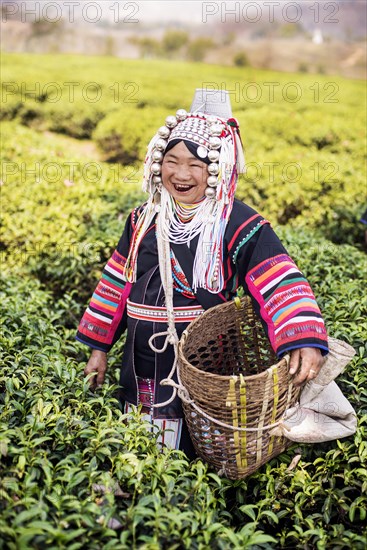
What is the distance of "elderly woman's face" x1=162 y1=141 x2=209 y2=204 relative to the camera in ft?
8.05

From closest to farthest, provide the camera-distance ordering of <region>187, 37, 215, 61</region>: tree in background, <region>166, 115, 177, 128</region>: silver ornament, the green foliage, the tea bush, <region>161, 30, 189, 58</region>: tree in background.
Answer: the tea bush
<region>166, 115, 177, 128</region>: silver ornament
the green foliage
<region>187, 37, 215, 61</region>: tree in background
<region>161, 30, 189, 58</region>: tree in background

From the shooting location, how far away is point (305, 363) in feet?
7.35

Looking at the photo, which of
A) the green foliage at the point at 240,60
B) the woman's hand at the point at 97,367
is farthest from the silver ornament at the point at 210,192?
the green foliage at the point at 240,60

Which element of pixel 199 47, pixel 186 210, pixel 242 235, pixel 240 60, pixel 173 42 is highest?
pixel 173 42

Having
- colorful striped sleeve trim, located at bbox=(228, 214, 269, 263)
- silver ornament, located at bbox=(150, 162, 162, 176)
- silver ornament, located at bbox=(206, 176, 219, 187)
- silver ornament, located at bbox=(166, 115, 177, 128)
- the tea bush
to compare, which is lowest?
the tea bush

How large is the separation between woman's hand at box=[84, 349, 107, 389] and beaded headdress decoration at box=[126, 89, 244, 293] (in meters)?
0.55

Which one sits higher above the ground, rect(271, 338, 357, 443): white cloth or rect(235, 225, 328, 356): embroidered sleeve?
rect(235, 225, 328, 356): embroidered sleeve

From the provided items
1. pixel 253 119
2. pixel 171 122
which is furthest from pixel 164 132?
pixel 253 119

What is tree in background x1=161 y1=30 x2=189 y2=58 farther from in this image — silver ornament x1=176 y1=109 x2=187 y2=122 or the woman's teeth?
the woman's teeth

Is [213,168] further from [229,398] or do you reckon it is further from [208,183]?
[229,398]

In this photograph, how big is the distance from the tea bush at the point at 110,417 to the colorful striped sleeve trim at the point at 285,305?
1.59 feet

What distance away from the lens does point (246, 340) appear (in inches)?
106

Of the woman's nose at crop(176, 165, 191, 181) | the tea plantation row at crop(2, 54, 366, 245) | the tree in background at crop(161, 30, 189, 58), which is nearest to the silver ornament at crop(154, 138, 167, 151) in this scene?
the woman's nose at crop(176, 165, 191, 181)

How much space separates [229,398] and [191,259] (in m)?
0.66
